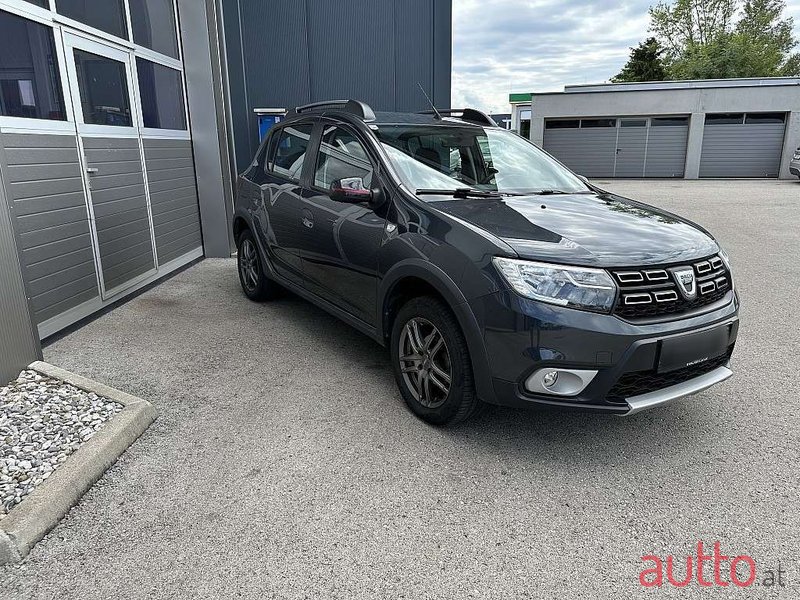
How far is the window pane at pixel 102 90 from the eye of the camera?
203 inches

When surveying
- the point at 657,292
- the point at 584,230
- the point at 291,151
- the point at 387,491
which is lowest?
the point at 387,491

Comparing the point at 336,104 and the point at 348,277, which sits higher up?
the point at 336,104

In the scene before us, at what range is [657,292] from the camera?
2.66 meters

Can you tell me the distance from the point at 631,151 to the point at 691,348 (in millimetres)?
23970

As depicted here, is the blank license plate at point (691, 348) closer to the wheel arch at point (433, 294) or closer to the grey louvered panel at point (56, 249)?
the wheel arch at point (433, 294)

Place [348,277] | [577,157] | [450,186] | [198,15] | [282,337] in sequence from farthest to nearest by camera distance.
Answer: [577,157] < [198,15] < [282,337] < [348,277] < [450,186]

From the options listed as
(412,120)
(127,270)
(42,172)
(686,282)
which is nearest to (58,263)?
(42,172)

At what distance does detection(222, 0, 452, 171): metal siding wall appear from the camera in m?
8.44

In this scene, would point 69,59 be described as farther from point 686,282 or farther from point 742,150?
point 742,150

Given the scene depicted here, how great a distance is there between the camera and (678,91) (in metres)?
23.1

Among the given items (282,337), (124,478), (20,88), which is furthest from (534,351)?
(20,88)

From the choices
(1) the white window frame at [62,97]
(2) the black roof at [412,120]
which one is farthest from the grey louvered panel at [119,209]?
(2) the black roof at [412,120]

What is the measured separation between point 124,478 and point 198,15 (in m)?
6.31

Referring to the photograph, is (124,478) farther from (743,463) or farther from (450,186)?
(743,463)
